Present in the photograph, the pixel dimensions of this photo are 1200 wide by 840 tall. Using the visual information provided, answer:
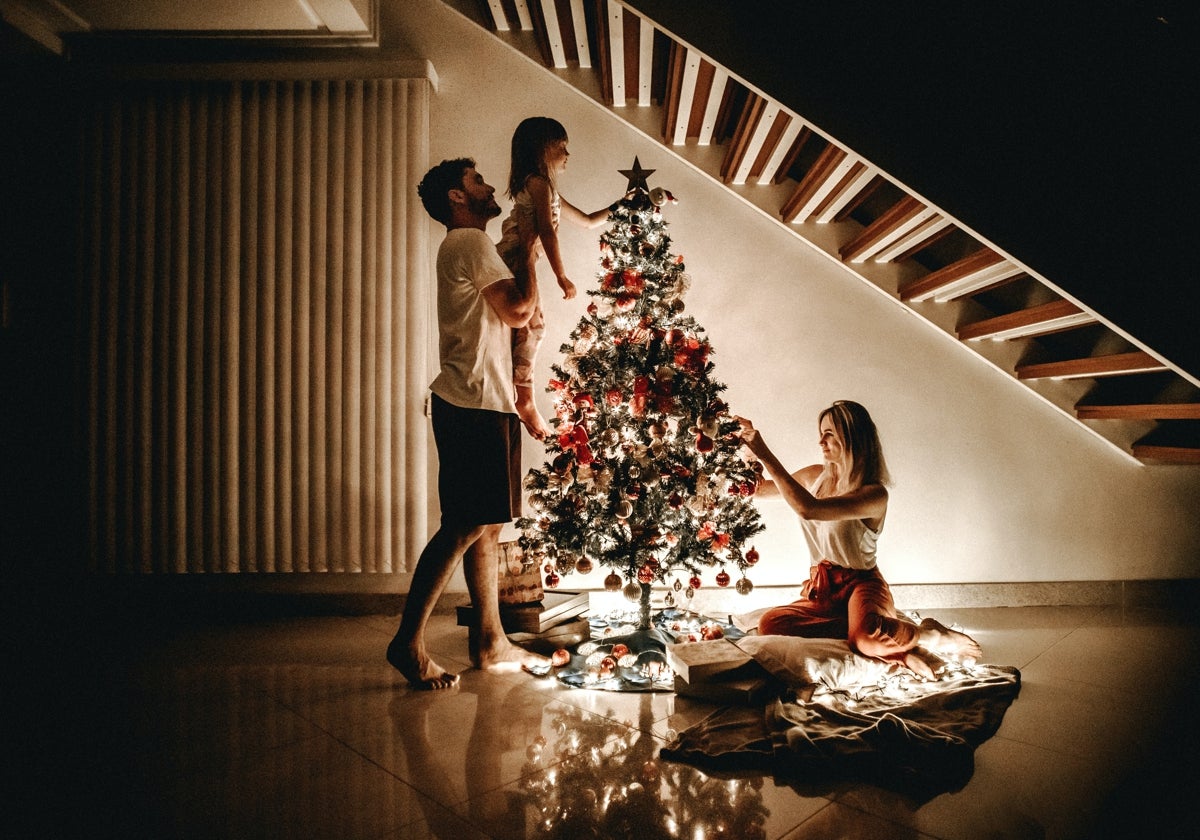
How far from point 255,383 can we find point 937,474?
10.8ft

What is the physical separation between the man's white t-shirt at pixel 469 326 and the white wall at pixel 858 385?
1.00m

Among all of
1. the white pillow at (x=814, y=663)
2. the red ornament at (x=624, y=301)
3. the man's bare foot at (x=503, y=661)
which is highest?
the red ornament at (x=624, y=301)

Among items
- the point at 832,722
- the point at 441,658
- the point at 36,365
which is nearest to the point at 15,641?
the point at 36,365

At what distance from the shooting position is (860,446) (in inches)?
96.7

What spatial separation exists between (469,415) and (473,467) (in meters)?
0.17

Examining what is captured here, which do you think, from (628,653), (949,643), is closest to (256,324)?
(628,653)

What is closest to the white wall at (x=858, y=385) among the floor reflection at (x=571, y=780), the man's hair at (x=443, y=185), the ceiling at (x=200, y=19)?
the ceiling at (x=200, y=19)

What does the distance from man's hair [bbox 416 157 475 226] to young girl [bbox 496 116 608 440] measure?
0.22 meters

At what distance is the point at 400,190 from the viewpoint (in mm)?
3055

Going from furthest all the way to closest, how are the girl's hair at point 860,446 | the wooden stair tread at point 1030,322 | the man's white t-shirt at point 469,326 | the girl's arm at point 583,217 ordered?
the girl's arm at point 583,217 < the girl's hair at point 860,446 < the wooden stair tread at point 1030,322 < the man's white t-shirt at point 469,326

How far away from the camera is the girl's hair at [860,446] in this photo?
2431 mm

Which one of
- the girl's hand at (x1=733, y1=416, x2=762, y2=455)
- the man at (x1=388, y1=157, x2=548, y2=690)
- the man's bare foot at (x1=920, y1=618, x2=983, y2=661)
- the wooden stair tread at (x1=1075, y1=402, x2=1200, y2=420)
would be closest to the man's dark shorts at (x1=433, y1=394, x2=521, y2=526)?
the man at (x1=388, y1=157, x2=548, y2=690)

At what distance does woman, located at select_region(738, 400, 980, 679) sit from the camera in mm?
2254

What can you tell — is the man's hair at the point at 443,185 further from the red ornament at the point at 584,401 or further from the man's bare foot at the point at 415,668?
the man's bare foot at the point at 415,668
